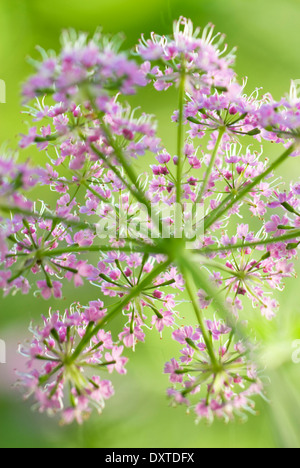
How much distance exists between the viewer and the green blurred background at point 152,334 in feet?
3.63

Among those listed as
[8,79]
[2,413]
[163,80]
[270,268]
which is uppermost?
[8,79]

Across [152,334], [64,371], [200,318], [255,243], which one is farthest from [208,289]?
[152,334]

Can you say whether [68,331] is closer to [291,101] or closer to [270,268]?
[270,268]

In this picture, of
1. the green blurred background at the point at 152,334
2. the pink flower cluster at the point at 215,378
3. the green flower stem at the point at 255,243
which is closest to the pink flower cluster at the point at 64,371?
the pink flower cluster at the point at 215,378

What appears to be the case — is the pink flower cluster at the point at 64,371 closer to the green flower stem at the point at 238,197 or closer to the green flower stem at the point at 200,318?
the green flower stem at the point at 200,318

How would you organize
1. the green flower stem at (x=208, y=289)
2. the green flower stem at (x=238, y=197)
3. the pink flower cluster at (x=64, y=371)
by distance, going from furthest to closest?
the green flower stem at (x=238, y=197), the pink flower cluster at (x=64, y=371), the green flower stem at (x=208, y=289)

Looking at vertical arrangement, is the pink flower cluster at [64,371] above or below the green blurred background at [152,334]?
below

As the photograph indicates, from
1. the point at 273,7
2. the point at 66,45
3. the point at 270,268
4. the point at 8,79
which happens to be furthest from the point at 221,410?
the point at 273,7

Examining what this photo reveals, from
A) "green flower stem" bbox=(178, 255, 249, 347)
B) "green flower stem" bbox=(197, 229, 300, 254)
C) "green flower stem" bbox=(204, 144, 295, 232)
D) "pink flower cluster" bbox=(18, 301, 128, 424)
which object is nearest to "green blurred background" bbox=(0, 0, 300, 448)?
"green flower stem" bbox=(178, 255, 249, 347)

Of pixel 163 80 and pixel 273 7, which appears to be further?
pixel 273 7

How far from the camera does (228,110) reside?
159cm

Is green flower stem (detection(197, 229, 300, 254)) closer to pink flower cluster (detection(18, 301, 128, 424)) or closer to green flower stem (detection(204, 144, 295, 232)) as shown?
green flower stem (detection(204, 144, 295, 232))

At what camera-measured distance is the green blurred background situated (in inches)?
43.6
